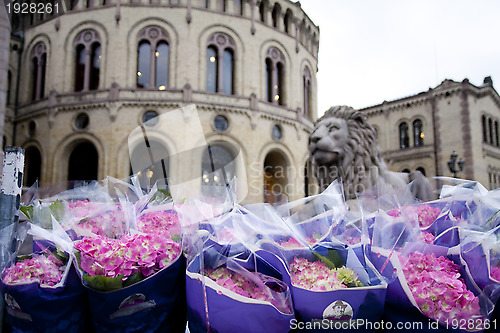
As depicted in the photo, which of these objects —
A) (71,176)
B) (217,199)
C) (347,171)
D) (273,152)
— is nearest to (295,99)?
(273,152)

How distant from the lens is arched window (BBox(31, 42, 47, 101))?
2046 centimetres

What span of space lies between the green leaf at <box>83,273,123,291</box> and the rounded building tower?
53.9 feet

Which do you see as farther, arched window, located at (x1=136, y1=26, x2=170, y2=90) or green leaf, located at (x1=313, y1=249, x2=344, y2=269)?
arched window, located at (x1=136, y1=26, x2=170, y2=90)

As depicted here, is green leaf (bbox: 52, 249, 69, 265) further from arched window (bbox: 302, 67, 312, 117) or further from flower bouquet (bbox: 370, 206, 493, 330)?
arched window (bbox: 302, 67, 312, 117)

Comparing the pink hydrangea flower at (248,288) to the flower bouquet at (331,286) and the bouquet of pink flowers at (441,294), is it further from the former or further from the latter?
the bouquet of pink flowers at (441,294)

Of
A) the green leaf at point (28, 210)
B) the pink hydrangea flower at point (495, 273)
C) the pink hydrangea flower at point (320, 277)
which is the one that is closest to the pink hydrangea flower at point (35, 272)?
the green leaf at point (28, 210)

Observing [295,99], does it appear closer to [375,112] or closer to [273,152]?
[273,152]

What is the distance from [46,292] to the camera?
145 cm

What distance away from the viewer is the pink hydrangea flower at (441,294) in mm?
1225

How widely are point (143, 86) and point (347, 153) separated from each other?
1705cm

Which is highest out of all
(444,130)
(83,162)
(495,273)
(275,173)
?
(444,130)

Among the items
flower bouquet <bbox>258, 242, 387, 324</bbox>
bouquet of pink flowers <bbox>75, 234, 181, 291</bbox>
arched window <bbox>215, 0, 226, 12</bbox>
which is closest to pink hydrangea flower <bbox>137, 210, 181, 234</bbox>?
bouquet of pink flowers <bbox>75, 234, 181, 291</bbox>

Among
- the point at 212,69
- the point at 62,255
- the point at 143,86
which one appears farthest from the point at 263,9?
the point at 62,255

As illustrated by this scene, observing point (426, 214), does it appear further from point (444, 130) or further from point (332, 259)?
point (444, 130)
